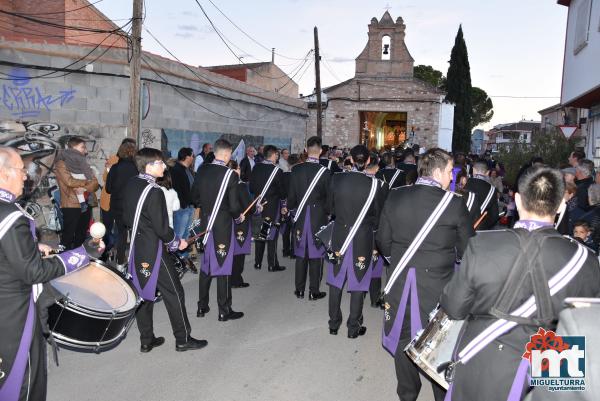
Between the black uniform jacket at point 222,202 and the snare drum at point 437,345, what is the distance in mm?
3144

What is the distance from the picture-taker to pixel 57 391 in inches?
157

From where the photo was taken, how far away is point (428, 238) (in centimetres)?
351

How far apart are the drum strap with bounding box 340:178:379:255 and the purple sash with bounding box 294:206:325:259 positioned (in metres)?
1.26

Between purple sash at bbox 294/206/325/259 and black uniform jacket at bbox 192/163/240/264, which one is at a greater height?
black uniform jacket at bbox 192/163/240/264

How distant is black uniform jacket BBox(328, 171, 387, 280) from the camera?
17.2ft

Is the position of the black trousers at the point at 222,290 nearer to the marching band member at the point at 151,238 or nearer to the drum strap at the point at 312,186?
the marching band member at the point at 151,238

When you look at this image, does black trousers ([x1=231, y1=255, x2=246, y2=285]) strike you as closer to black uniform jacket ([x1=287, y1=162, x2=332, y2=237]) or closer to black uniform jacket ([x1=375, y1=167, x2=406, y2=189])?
black uniform jacket ([x1=287, y1=162, x2=332, y2=237])

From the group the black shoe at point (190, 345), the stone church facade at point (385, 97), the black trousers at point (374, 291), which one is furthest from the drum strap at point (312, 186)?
the stone church facade at point (385, 97)

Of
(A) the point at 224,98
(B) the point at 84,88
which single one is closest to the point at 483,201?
(B) the point at 84,88

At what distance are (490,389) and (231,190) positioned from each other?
3660mm

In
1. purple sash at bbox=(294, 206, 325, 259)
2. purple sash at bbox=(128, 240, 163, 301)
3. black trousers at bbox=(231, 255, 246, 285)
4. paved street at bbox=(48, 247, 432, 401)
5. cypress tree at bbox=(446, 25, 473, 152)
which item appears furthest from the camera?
cypress tree at bbox=(446, 25, 473, 152)

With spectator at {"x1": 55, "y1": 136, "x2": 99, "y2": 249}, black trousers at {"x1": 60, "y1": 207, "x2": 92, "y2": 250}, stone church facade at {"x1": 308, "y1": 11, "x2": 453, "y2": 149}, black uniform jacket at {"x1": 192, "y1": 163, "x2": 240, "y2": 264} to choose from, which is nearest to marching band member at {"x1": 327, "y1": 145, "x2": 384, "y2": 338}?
black uniform jacket at {"x1": 192, "y1": 163, "x2": 240, "y2": 264}

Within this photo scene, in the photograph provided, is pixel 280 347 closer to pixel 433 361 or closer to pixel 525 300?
pixel 433 361

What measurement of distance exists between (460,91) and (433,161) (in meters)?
32.6
